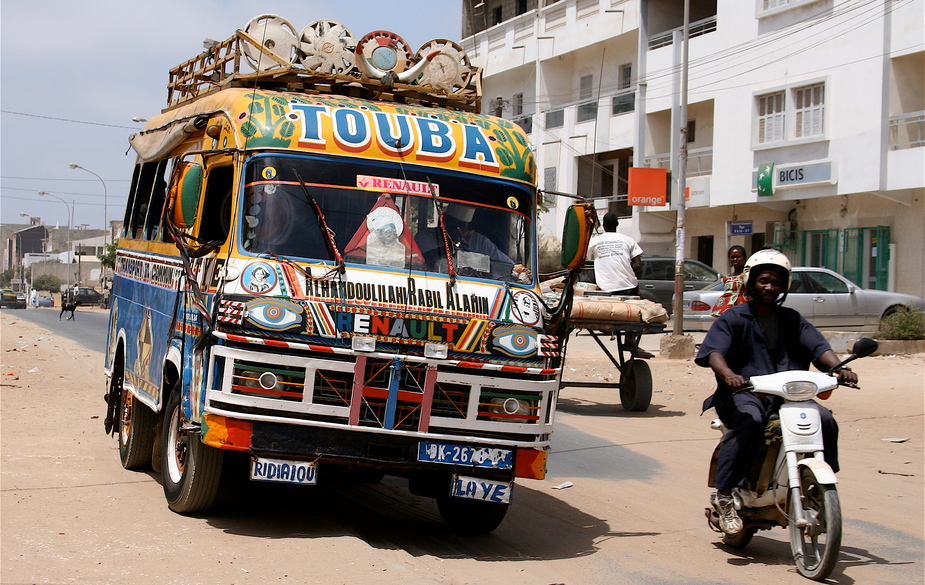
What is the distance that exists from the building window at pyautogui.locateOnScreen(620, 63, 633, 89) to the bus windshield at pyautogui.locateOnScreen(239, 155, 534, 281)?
30.9m

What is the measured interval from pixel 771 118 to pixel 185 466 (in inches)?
1008

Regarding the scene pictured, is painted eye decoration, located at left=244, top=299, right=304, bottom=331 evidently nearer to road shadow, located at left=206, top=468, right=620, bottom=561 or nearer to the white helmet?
road shadow, located at left=206, top=468, right=620, bottom=561

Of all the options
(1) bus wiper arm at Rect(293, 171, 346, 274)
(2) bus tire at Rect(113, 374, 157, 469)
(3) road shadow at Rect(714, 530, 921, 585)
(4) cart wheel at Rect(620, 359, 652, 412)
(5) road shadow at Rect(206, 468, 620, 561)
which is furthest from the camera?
(4) cart wheel at Rect(620, 359, 652, 412)

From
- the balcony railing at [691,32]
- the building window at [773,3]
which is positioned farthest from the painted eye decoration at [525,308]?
the balcony railing at [691,32]

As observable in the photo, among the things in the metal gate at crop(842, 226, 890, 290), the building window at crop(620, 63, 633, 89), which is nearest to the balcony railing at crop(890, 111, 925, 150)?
the metal gate at crop(842, 226, 890, 290)

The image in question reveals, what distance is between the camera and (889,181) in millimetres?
25469

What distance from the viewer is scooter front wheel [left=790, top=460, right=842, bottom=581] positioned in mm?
5516

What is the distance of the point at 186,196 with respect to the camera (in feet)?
21.0

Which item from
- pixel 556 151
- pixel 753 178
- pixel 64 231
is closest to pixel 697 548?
pixel 753 178

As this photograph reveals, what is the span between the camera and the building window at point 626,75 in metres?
36.5

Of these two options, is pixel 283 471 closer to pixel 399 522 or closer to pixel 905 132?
pixel 399 522

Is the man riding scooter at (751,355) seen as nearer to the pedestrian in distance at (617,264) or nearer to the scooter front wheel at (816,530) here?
the scooter front wheel at (816,530)

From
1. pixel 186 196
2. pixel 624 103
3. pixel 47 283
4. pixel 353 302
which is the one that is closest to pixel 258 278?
pixel 353 302

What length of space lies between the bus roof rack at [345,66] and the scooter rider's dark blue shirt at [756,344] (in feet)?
10.1
